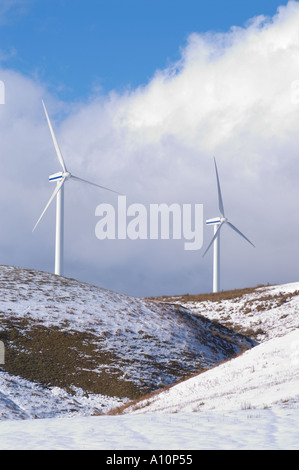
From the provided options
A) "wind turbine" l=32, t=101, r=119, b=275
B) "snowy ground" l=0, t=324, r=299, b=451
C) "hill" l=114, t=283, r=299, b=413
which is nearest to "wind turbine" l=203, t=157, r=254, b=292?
"wind turbine" l=32, t=101, r=119, b=275

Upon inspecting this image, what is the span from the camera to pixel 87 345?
39.6 m

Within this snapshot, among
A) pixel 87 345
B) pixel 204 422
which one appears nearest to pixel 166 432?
pixel 204 422

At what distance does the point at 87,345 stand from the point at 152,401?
48.2 ft

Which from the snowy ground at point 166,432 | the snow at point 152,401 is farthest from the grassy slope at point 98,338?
the snowy ground at point 166,432

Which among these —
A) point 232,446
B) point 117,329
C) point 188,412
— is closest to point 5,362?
point 117,329

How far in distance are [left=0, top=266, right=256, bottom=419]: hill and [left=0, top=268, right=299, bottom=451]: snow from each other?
12cm

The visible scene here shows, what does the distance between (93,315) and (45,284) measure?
8.93 m

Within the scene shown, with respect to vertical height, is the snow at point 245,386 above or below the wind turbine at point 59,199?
below

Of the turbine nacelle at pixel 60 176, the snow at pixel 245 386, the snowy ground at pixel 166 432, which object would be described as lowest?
the snowy ground at pixel 166 432

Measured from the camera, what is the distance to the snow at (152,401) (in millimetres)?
13602

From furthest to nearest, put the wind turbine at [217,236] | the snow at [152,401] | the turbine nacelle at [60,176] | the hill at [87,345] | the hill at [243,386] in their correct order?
the wind turbine at [217,236], the turbine nacelle at [60,176], the hill at [87,345], the hill at [243,386], the snow at [152,401]

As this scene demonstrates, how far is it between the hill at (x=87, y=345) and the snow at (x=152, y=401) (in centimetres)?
12

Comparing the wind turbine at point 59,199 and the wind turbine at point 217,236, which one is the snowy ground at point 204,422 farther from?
the wind turbine at point 217,236

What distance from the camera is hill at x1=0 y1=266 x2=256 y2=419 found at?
1266 inches
